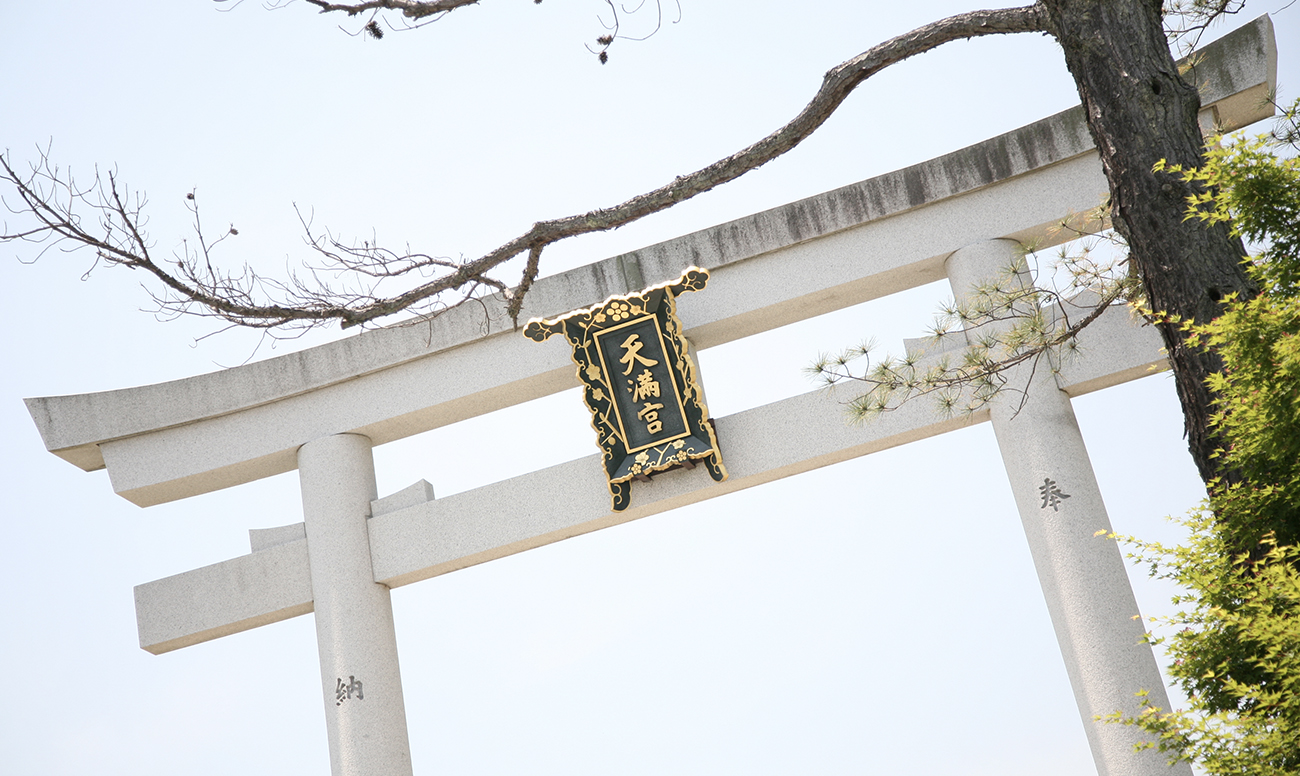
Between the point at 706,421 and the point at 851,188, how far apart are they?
4.78ft

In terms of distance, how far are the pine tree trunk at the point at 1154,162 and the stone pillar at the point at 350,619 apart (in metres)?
4.16

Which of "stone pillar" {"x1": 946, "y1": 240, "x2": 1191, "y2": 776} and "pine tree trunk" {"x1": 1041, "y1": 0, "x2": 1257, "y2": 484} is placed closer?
"pine tree trunk" {"x1": 1041, "y1": 0, "x2": 1257, "y2": 484}

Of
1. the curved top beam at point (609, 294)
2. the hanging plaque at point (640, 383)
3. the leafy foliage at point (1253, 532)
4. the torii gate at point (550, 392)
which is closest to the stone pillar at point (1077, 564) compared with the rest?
the torii gate at point (550, 392)

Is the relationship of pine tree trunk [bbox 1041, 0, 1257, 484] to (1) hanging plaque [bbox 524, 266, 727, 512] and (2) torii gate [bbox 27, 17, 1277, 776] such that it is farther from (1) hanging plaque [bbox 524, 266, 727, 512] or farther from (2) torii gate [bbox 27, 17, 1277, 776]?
(1) hanging plaque [bbox 524, 266, 727, 512]

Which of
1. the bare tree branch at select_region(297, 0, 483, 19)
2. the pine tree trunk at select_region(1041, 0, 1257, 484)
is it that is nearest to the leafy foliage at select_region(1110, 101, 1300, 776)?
the pine tree trunk at select_region(1041, 0, 1257, 484)

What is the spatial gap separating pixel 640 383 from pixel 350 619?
193cm

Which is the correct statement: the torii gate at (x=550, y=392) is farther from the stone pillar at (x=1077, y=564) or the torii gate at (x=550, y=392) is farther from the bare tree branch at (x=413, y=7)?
the bare tree branch at (x=413, y=7)

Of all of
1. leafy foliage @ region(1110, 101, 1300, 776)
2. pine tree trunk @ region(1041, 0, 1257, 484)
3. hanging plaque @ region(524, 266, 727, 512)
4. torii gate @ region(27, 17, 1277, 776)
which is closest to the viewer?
leafy foliage @ region(1110, 101, 1300, 776)

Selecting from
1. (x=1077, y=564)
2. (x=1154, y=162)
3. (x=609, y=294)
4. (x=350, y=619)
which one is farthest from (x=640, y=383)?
(x=1154, y=162)

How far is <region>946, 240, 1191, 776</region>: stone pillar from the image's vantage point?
15.7 feet

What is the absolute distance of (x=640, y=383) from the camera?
5.56m

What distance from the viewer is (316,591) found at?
19.1 ft

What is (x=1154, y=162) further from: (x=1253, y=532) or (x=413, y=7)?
(x=413, y=7)

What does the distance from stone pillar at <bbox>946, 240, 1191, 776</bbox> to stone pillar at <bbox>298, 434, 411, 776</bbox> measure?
10.7 feet
